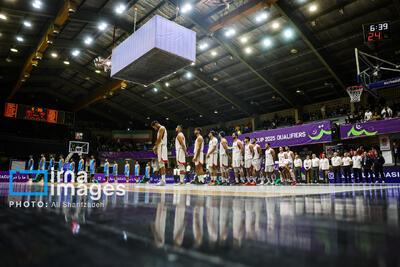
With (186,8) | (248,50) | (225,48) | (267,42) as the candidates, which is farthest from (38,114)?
(267,42)

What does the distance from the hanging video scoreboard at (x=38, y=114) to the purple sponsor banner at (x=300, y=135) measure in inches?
768

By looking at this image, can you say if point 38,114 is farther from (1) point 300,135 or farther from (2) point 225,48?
(1) point 300,135

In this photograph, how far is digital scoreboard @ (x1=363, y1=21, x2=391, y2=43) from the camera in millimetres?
9797

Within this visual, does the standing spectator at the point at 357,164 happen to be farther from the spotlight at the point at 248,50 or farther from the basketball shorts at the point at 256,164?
the spotlight at the point at 248,50

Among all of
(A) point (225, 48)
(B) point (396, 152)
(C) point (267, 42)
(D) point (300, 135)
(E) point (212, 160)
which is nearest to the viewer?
(E) point (212, 160)

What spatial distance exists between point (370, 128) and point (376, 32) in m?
4.43

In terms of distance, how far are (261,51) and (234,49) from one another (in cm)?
166

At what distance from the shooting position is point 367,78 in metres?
10.2

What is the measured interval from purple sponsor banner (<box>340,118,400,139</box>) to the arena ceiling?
11.1 feet

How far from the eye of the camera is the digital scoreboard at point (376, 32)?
980cm

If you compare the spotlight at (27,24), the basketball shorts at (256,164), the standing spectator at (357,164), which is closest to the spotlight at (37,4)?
the spotlight at (27,24)

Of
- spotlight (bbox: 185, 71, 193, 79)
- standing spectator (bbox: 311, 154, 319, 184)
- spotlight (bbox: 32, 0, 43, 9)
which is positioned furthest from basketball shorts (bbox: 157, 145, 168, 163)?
spotlight (bbox: 185, 71, 193, 79)

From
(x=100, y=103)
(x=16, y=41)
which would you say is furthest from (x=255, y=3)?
(x=100, y=103)

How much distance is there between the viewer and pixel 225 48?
13.8m
